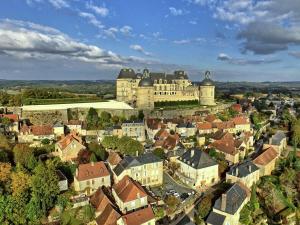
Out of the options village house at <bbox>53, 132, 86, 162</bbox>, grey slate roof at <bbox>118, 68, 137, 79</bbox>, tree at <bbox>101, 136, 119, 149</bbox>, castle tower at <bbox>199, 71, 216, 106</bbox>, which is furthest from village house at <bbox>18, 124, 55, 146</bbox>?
castle tower at <bbox>199, 71, 216, 106</bbox>

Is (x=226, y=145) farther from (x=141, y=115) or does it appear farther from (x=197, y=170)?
(x=141, y=115)

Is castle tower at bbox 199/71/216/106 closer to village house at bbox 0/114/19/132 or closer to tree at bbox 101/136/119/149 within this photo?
tree at bbox 101/136/119/149

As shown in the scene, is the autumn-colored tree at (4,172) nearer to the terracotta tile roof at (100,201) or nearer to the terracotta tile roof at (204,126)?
the terracotta tile roof at (100,201)

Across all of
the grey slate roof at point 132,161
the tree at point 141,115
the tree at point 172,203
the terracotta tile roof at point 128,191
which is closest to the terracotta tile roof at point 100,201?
the terracotta tile roof at point 128,191

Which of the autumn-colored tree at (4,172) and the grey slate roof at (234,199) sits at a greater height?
the autumn-colored tree at (4,172)

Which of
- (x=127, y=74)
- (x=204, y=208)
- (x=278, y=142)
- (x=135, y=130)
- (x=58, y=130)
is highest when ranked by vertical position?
(x=127, y=74)

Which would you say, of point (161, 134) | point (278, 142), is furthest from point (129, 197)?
point (278, 142)

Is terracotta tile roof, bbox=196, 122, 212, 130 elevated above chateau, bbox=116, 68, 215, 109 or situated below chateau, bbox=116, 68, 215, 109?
below
